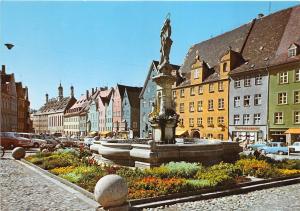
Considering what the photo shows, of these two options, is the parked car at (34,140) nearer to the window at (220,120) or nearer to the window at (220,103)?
the window at (220,120)

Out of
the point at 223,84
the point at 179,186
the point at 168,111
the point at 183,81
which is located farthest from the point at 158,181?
the point at 183,81

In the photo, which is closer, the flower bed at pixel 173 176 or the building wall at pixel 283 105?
the flower bed at pixel 173 176

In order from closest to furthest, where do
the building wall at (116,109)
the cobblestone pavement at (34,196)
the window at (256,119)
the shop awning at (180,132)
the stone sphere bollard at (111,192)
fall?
1. the stone sphere bollard at (111,192)
2. the cobblestone pavement at (34,196)
3. the window at (256,119)
4. the shop awning at (180,132)
5. the building wall at (116,109)

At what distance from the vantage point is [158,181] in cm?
1185

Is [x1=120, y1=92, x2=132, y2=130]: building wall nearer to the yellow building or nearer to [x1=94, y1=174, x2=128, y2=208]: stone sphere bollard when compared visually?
the yellow building

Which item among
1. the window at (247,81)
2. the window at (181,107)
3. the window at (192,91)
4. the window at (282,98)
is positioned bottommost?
the window at (181,107)

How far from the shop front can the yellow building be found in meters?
1.39

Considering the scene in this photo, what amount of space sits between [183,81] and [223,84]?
10.6 meters

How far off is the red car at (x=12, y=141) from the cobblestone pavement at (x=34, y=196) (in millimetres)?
21827

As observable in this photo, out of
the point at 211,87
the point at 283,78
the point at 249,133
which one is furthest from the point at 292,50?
the point at 211,87

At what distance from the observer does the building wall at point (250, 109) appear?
145 ft

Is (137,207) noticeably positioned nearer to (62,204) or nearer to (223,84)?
(62,204)

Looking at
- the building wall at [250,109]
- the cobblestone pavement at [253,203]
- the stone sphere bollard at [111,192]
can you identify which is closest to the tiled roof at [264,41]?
the building wall at [250,109]

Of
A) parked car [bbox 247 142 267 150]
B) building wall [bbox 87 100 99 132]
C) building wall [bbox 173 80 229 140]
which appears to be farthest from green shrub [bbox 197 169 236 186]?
building wall [bbox 87 100 99 132]
